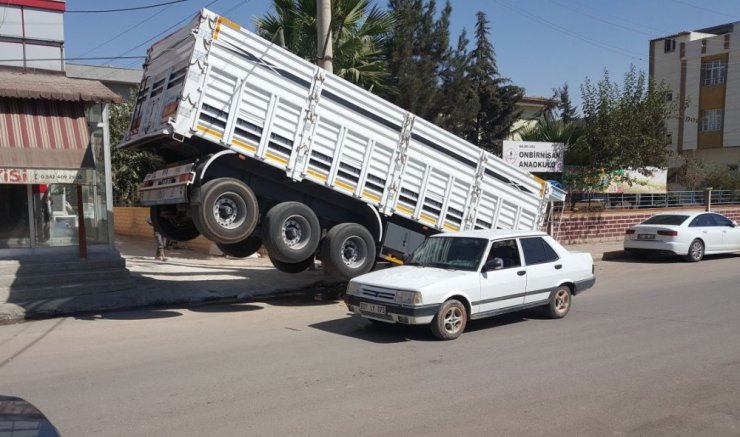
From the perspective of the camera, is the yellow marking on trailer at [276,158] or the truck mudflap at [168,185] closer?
the truck mudflap at [168,185]

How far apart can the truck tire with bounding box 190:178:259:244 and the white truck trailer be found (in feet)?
0.05

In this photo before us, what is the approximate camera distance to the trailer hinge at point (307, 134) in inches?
400

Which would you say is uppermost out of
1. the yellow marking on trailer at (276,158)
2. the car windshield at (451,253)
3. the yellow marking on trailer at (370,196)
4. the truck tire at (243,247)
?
the yellow marking on trailer at (276,158)

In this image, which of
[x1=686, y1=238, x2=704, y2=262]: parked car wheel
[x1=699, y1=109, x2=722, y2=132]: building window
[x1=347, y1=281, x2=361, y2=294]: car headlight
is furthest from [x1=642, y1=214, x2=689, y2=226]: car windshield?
[x1=699, y1=109, x2=722, y2=132]: building window

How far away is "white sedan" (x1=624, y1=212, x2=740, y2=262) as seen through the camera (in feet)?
56.6

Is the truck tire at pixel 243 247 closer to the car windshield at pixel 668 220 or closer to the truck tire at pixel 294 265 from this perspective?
the truck tire at pixel 294 265

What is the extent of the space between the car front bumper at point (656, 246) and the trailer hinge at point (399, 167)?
382 inches

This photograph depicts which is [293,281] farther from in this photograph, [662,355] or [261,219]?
[662,355]

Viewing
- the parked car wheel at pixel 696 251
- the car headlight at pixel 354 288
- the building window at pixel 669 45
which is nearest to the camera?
the car headlight at pixel 354 288

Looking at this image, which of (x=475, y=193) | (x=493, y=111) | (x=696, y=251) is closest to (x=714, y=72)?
(x=493, y=111)

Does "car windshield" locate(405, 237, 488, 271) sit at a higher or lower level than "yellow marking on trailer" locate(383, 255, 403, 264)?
higher

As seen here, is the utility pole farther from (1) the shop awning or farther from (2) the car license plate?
(2) the car license plate

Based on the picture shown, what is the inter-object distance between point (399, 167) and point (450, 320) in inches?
153

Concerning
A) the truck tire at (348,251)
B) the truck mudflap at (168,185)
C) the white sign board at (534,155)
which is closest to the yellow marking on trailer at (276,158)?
the truck mudflap at (168,185)
